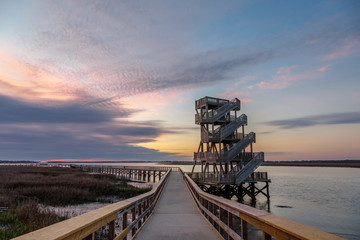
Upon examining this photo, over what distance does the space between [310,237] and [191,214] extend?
7.77 m

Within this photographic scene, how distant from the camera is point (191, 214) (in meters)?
9.52

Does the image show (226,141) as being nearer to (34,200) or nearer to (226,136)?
(226,136)

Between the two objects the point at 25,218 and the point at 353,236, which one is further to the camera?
the point at 353,236

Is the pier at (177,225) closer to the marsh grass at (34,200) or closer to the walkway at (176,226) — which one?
the walkway at (176,226)

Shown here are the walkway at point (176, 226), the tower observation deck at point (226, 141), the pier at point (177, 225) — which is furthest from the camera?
the tower observation deck at point (226, 141)

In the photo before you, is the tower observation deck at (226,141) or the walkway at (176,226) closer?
the walkway at (176,226)

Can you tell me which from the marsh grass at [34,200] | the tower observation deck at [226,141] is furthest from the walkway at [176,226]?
the tower observation deck at [226,141]

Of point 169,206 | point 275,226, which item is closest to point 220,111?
point 169,206

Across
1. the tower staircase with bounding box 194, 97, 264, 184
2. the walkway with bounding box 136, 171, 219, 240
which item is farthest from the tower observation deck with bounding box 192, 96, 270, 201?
the walkway with bounding box 136, 171, 219, 240

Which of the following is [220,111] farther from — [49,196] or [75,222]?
[75,222]

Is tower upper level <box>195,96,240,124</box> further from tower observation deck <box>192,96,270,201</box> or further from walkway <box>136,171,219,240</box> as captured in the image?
walkway <box>136,171,219,240</box>

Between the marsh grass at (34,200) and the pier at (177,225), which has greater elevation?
the pier at (177,225)

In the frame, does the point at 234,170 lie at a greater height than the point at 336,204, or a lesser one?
greater

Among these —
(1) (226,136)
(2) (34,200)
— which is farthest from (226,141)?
(2) (34,200)
